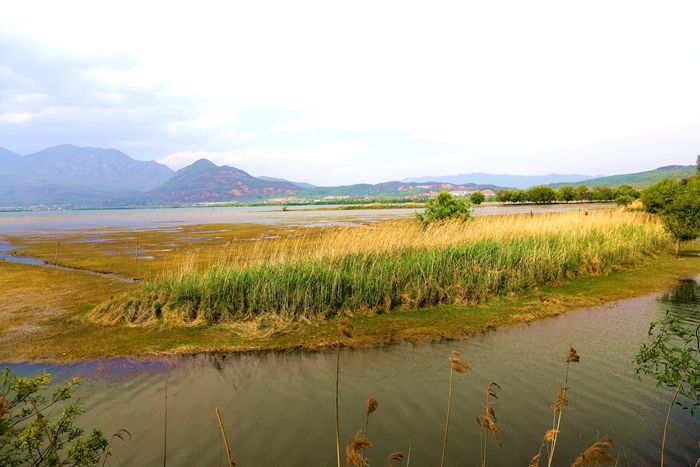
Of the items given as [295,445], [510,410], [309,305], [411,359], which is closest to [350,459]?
[295,445]

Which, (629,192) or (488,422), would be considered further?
(629,192)

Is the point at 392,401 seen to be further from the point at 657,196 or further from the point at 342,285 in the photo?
the point at 657,196

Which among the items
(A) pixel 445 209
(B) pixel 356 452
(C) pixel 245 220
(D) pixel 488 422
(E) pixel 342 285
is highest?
(A) pixel 445 209

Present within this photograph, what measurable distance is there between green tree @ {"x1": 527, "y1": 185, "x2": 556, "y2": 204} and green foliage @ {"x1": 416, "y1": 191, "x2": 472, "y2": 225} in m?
113

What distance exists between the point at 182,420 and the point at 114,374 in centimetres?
334

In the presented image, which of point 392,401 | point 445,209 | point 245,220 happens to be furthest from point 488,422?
point 245,220

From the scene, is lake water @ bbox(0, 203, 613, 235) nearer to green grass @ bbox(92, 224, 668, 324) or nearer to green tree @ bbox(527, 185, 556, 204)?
green tree @ bbox(527, 185, 556, 204)

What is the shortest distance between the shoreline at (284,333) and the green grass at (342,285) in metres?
0.58

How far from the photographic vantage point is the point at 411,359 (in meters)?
9.59

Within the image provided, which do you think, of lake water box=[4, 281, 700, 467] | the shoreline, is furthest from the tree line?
lake water box=[4, 281, 700, 467]

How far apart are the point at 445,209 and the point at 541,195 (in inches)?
4541

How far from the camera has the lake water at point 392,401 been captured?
6059 millimetres

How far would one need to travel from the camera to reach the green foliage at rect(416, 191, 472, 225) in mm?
27109

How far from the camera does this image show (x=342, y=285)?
45.9 feet
